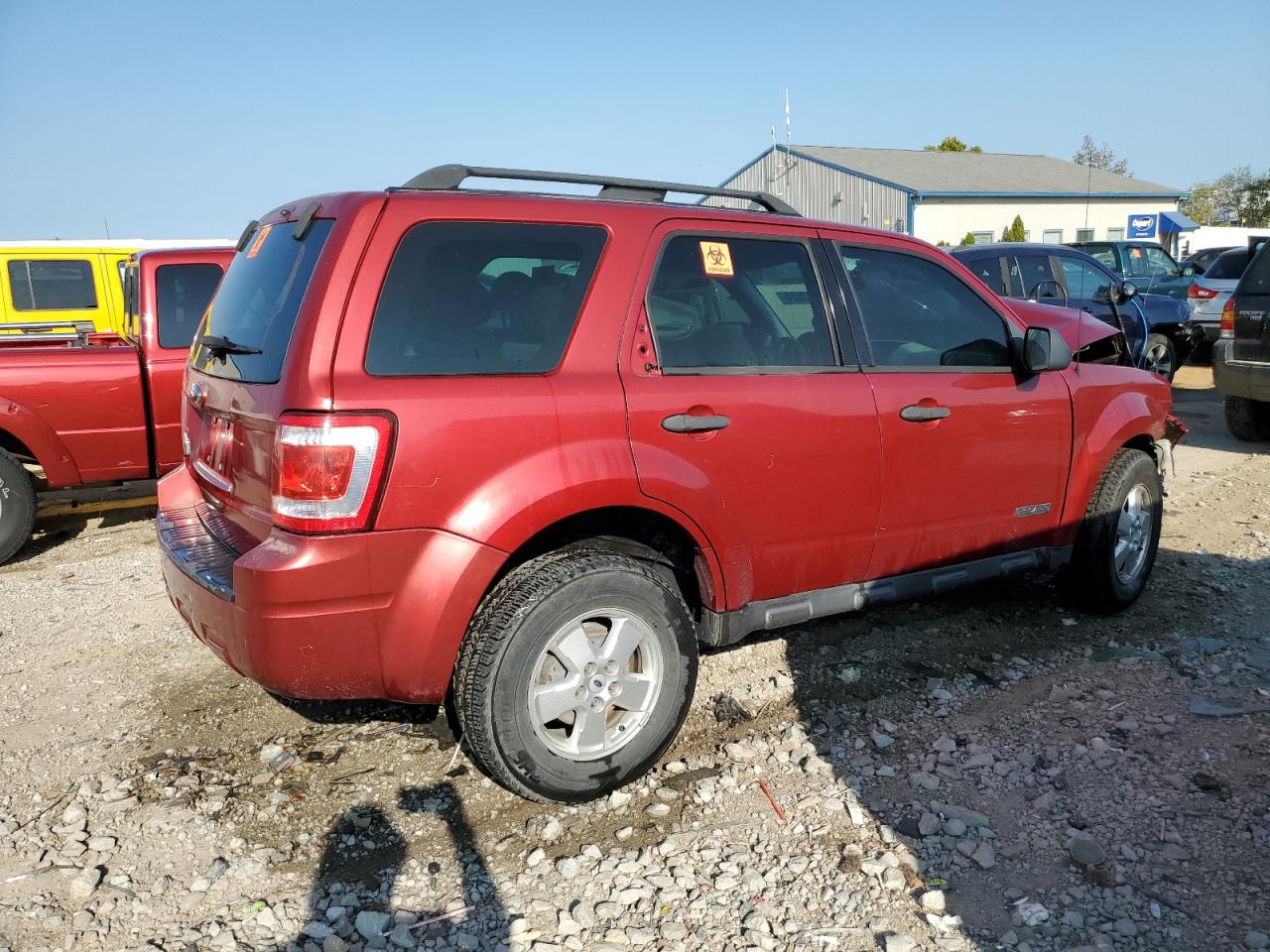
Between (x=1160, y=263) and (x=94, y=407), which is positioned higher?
(x=1160, y=263)

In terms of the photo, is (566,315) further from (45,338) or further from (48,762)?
(45,338)

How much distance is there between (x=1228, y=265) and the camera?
14.8 m

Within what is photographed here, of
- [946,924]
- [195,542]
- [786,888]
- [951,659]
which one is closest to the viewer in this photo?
[946,924]

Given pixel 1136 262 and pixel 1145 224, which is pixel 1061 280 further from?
pixel 1145 224

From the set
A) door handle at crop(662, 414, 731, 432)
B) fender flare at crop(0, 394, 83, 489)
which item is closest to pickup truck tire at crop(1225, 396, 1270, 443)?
door handle at crop(662, 414, 731, 432)

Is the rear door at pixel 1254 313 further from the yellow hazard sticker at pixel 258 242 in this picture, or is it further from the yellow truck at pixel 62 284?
the yellow truck at pixel 62 284

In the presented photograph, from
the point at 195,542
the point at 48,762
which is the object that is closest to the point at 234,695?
the point at 48,762

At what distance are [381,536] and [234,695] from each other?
177 centimetres

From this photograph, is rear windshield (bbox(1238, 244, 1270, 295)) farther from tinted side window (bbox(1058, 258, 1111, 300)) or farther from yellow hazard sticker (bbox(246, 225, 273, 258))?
yellow hazard sticker (bbox(246, 225, 273, 258))

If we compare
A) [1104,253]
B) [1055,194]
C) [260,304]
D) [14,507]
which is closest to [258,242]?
[260,304]

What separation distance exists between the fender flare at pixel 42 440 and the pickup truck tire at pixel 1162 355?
11.5 meters

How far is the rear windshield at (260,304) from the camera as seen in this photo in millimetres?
2789

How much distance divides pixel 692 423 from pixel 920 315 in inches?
53.6

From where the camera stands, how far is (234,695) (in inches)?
154
